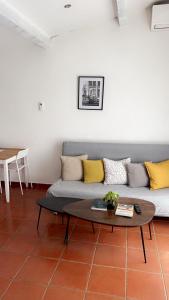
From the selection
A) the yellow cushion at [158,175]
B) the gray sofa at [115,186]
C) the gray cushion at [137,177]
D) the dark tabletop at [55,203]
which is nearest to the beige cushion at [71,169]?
the gray sofa at [115,186]

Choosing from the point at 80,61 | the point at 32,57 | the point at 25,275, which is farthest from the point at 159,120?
the point at 25,275

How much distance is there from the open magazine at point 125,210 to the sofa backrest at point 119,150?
3.76 ft

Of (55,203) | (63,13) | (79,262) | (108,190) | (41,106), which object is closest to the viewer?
(79,262)

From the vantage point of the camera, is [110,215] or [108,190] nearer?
[110,215]

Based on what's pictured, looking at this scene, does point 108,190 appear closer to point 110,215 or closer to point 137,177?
point 137,177

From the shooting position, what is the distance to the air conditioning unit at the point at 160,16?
9.81ft

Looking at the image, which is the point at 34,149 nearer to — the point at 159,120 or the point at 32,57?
the point at 32,57

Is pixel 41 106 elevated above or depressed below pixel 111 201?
above

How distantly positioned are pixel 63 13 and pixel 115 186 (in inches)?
85.5

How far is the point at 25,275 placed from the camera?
2020mm

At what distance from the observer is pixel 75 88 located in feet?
11.8

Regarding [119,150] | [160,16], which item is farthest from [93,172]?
[160,16]

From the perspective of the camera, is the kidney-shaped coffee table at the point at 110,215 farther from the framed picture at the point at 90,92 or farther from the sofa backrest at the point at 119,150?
the framed picture at the point at 90,92

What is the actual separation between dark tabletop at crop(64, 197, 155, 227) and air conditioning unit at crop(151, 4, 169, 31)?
224 cm
